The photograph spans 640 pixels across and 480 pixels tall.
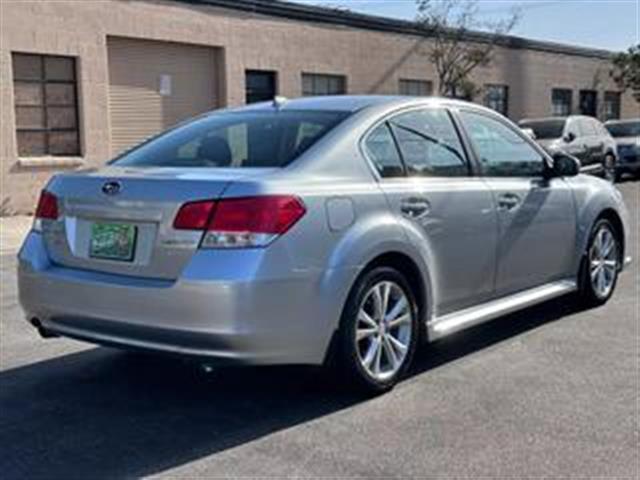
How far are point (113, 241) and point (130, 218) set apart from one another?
0.55ft

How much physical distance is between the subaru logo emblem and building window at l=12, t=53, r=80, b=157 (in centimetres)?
1311

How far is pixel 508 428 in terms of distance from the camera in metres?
4.75

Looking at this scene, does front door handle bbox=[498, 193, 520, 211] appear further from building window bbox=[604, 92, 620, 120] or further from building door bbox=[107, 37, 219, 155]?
building window bbox=[604, 92, 620, 120]

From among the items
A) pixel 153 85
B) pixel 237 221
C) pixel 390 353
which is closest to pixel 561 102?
pixel 153 85

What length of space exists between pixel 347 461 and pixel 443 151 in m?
2.33

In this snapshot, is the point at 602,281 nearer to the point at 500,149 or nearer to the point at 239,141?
the point at 500,149

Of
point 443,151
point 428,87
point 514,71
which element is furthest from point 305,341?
point 514,71

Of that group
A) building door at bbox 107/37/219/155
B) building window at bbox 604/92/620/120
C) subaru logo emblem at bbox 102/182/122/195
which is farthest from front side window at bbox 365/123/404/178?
building window at bbox 604/92/620/120

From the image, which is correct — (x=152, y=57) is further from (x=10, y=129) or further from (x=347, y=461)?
→ (x=347, y=461)

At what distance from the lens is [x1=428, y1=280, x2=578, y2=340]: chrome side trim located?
5750 millimetres

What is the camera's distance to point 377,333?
5289 mm

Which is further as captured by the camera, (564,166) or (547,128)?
(547,128)

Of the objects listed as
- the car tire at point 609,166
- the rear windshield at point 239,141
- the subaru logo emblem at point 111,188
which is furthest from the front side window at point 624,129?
the subaru logo emblem at point 111,188

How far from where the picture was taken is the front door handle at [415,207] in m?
5.45
